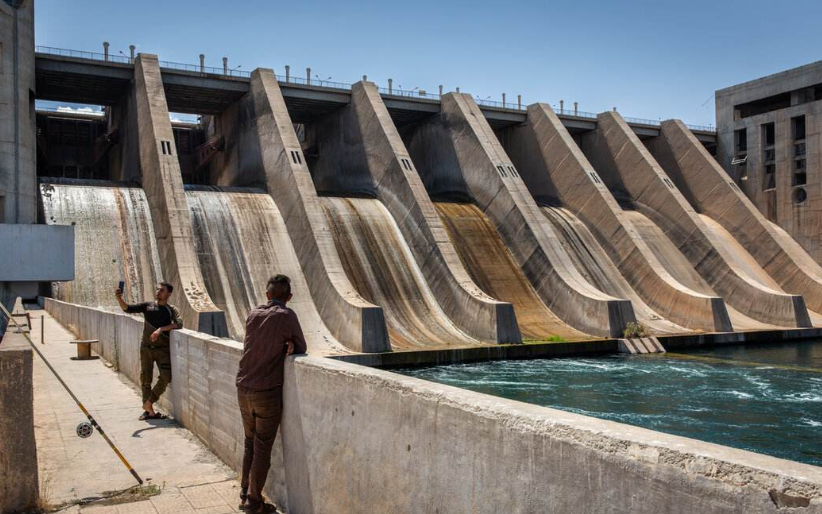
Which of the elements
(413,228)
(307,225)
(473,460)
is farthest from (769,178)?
(473,460)

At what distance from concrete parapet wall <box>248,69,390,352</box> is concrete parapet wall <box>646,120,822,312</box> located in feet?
65.3

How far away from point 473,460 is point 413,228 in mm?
22705

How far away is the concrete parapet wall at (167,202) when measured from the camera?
61.9ft

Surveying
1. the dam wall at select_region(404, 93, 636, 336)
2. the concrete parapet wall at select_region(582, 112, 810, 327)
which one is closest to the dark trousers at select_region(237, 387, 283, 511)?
the dam wall at select_region(404, 93, 636, 336)

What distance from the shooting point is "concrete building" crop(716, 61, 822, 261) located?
112ft

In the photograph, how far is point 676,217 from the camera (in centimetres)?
3228

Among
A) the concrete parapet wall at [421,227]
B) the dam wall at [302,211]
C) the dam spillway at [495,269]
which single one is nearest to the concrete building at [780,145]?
the dam spillway at [495,269]

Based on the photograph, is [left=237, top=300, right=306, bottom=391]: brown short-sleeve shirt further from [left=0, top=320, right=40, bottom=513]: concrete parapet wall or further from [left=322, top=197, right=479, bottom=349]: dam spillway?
[left=322, top=197, right=479, bottom=349]: dam spillway

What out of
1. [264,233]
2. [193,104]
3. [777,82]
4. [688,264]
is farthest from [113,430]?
[777,82]

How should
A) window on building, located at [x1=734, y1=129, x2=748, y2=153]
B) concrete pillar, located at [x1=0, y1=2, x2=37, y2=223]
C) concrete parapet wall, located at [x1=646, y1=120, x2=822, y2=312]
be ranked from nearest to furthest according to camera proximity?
concrete pillar, located at [x1=0, y1=2, x2=37, y2=223], concrete parapet wall, located at [x1=646, y1=120, x2=822, y2=312], window on building, located at [x1=734, y1=129, x2=748, y2=153]

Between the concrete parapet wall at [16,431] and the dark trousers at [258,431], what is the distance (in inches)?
53.6

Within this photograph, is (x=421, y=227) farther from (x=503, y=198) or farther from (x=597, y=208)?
(x=597, y=208)

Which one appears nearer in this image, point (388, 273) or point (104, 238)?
point (104, 238)

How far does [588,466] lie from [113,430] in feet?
20.8
